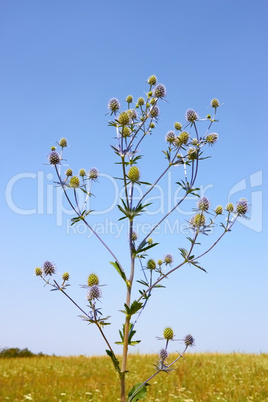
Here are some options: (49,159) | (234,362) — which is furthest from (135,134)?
(234,362)

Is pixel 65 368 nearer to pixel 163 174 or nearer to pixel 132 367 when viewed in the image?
pixel 132 367

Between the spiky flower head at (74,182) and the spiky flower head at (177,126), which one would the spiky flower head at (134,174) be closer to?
the spiky flower head at (74,182)

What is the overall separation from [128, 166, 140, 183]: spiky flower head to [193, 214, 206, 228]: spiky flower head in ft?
3.15

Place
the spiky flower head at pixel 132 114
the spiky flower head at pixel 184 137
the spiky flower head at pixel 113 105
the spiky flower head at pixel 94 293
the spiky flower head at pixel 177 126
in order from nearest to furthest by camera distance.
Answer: the spiky flower head at pixel 94 293 → the spiky flower head at pixel 184 137 → the spiky flower head at pixel 132 114 → the spiky flower head at pixel 113 105 → the spiky flower head at pixel 177 126

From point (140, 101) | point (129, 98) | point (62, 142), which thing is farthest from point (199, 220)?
point (62, 142)

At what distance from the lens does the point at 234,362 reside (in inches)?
560

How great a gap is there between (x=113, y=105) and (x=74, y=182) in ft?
4.14

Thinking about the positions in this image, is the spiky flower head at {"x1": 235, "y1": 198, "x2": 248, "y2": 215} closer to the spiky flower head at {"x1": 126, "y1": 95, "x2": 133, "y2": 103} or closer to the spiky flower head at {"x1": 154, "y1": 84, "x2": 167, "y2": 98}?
the spiky flower head at {"x1": 154, "y1": 84, "x2": 167, "y2": 98}

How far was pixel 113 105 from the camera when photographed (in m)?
5.58

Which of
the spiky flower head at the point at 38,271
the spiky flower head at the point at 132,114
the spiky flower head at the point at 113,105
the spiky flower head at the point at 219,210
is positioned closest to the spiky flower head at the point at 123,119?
the spiky flower head at the point at 132,114

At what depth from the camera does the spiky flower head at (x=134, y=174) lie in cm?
486

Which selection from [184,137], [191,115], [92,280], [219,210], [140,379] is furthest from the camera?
[140,379]

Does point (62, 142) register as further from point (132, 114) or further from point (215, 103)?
point (215, 103)

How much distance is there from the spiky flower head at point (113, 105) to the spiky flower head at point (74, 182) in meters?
1.12
